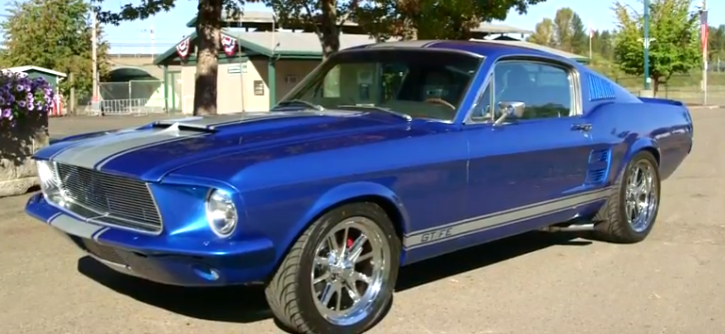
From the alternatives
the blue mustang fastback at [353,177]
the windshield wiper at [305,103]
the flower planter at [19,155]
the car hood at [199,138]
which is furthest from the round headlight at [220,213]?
the flower planter at [19,155]

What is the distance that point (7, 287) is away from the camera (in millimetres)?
5762

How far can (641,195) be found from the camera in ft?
24.5

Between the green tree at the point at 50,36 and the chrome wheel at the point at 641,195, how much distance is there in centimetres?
4199

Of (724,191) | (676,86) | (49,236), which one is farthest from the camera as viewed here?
(676,86)

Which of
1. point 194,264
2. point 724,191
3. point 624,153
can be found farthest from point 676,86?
point 194,264

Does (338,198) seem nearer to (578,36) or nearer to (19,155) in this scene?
(19,155)

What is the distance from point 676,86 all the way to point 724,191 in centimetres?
5190

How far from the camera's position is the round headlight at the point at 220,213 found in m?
4.18

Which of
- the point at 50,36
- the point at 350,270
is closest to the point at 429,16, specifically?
the point at 350,270

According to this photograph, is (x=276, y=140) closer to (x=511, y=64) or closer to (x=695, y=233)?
(x=511, y=64)

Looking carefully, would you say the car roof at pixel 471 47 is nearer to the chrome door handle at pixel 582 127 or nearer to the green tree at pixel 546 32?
the chrome door handle at pixel 582 127

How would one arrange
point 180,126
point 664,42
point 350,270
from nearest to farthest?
point 350,270, point 180,126, point 664,42

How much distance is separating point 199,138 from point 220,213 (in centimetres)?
85

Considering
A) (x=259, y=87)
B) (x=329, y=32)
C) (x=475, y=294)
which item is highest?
(x=329, y=32)
